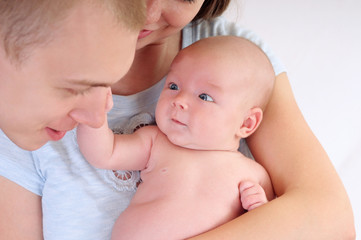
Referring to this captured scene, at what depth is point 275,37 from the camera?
188cm

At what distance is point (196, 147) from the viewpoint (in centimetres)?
109

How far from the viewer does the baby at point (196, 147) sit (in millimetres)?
995

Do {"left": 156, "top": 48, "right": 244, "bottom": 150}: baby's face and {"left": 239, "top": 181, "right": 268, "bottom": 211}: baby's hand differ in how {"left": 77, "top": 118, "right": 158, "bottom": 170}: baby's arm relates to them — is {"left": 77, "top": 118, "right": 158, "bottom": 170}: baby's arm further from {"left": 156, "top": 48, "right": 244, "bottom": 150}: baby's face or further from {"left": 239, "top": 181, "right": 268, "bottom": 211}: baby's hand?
{"left": 239, "top": 181, "right": 268, "bottom": 211}: baby's hand

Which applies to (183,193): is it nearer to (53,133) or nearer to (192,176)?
(192,176)

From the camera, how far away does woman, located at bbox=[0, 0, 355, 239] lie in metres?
0.99

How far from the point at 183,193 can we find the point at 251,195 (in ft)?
0.47

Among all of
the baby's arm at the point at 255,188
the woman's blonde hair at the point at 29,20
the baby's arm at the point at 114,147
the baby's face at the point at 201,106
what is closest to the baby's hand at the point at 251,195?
the baby's arm at the point at 255,188

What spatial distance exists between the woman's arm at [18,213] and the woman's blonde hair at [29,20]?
0.46m

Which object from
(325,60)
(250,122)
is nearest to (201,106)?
(250,122)

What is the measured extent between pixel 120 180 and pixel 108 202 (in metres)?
0.06

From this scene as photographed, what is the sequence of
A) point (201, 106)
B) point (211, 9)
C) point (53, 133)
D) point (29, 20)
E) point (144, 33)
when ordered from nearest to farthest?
point (29, 20), point (53, 133), point (144, 33), point (201, 106), point (211, 9)

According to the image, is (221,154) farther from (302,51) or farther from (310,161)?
(302,51)

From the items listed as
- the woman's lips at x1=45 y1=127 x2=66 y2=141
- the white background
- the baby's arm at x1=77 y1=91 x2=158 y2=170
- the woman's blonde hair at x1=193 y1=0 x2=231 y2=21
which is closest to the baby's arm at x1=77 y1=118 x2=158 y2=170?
the baby's arm at x1=77 y1=91 x2=158 y2=170

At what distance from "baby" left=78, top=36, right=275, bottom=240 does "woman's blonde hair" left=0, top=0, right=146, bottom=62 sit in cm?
37
